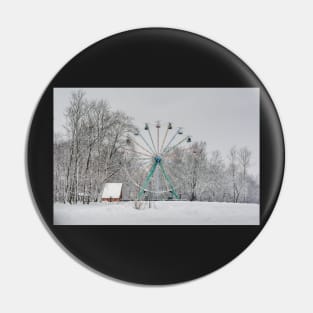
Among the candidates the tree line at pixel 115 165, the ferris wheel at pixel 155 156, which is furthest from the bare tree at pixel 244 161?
the ferris wheel at pixel 155 156

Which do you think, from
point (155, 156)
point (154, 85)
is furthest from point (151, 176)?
point (154, 85)

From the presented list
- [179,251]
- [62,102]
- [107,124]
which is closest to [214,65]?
[107,124]

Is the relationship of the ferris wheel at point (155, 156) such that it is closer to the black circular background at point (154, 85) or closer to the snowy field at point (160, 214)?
the snowy field at point (160, 214)

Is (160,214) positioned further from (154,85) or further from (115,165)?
(154,85)

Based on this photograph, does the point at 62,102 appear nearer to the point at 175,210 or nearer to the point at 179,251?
the point at 175,210

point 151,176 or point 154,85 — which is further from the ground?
point 154,85

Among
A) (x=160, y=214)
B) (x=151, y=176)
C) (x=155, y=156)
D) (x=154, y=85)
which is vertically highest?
(x=154, y=85)
